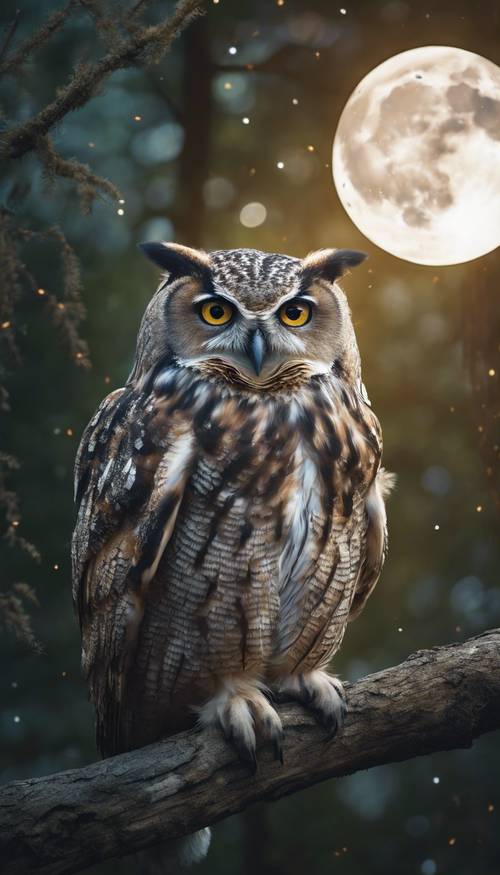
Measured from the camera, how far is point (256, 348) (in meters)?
1.52

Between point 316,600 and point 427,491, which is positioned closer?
point 316,600

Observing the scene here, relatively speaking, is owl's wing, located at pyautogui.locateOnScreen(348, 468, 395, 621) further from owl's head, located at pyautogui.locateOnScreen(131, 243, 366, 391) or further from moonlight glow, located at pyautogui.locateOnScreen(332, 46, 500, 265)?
moonlight glow, located at pyautogui.locateOnScreen(332, 46, 500, 265)

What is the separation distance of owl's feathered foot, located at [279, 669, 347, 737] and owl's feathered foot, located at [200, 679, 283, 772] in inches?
3.0

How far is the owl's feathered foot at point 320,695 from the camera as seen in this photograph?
1.58 m

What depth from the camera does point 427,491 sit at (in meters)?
3.27

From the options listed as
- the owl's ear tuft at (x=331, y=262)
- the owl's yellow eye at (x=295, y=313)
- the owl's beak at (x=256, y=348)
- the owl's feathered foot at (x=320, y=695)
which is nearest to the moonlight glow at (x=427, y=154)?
the owl's ear tuft at (x=331, y=262)

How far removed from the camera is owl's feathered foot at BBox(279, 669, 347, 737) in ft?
5.18

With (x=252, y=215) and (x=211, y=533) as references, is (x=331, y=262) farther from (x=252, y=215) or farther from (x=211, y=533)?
(x=252, y=215)

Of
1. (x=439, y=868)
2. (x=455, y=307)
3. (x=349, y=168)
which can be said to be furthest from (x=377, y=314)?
(x=439, y=868)

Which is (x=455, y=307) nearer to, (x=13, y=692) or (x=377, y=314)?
(x=377, y=314)

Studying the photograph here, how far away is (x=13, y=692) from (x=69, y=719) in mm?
213

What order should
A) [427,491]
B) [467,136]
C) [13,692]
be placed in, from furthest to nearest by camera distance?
[427,491], [13,692], [467,136]

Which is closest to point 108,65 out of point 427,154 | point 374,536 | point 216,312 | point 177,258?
point 177,258

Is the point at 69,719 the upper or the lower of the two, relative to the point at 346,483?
lower
